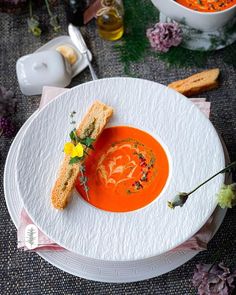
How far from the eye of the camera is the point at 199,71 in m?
1.47

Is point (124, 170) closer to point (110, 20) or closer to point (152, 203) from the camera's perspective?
point (152, 203)

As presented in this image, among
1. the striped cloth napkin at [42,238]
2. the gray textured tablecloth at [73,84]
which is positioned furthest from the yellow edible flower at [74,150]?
the gray textured tablecloth at [73,84]

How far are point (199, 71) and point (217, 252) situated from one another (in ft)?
1.61

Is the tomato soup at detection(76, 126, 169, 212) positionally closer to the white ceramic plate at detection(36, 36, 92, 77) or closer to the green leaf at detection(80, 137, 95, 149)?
the green leaf at detection(80, 137, 95, 149)

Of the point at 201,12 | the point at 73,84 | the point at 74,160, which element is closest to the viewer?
the point at 74,160

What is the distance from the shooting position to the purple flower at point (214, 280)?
114 centimetres

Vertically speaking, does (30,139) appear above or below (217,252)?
above

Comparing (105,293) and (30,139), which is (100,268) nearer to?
(105,293)

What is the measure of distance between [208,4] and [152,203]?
549 millimetres

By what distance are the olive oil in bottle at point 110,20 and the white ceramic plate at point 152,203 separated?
0.30m

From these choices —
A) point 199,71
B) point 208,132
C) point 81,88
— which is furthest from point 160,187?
point 199,71

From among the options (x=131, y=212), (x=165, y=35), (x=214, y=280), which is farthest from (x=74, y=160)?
(x=165, y=35)

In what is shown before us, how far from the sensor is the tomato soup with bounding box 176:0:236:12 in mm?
1372

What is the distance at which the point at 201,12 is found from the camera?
4.36 ft
